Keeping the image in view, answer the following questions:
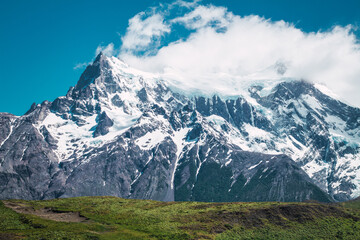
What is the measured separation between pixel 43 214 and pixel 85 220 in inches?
644

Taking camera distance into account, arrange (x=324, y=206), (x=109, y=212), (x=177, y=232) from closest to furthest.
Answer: (x=177, y=232) < (x=109, y=212) < (x=324, y=206)

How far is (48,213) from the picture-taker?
13250 centimetres

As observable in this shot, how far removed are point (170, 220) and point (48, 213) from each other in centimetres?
4028

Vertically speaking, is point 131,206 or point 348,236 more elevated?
point 131,206

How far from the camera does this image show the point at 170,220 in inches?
5217

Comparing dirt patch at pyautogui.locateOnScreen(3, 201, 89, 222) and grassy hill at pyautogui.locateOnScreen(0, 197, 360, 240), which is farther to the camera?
dirt patch at pyautogui.locateOnScreen(3, 201, 89, 222)

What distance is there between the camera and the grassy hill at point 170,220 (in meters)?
110

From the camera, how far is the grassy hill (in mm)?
110062

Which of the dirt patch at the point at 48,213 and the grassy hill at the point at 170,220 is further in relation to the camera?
the dirt patch at the point at 48,213

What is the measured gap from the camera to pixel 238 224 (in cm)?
13575

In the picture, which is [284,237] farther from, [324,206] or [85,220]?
[85,220]

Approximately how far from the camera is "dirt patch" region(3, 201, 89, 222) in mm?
126250

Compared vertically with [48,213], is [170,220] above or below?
below

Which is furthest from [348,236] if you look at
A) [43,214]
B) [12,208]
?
[12,208]
